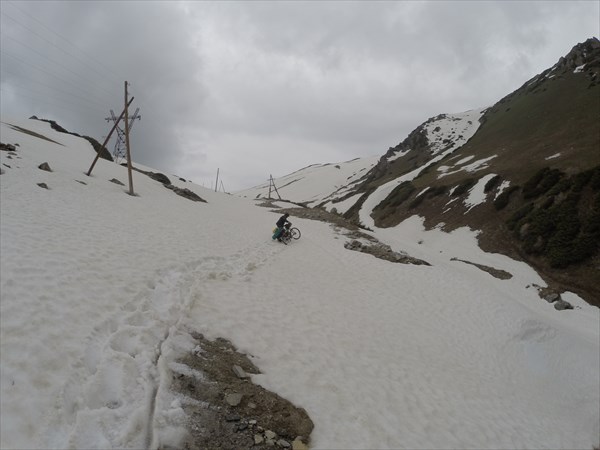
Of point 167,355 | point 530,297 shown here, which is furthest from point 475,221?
point 167,355

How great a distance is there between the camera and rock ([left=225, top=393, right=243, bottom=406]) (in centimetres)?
680

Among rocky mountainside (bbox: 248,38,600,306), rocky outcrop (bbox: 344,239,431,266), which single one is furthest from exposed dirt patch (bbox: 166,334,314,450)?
rocky mountainside (bbox: 248,38,600,306)

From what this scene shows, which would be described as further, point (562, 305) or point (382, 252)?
point (382, 252)

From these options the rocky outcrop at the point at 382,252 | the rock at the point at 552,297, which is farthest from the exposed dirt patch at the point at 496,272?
the rocky outcrop at the point at 382,252

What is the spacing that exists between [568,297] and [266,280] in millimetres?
19444

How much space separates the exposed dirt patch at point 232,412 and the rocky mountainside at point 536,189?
22.5 meters

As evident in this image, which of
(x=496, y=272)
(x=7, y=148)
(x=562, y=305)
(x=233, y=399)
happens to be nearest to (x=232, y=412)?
(x=233, y=399)

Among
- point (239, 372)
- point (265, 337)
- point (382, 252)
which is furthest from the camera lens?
point (382, 252)

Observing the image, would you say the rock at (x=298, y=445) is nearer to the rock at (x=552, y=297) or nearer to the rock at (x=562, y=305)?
the rock at (x=562, y=305)

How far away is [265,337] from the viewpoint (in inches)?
399

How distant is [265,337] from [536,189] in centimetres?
3290

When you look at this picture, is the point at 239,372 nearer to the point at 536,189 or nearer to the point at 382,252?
the point at 382,252

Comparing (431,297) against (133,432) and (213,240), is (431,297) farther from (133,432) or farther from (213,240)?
(133,432)

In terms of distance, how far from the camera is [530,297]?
22.0 m
